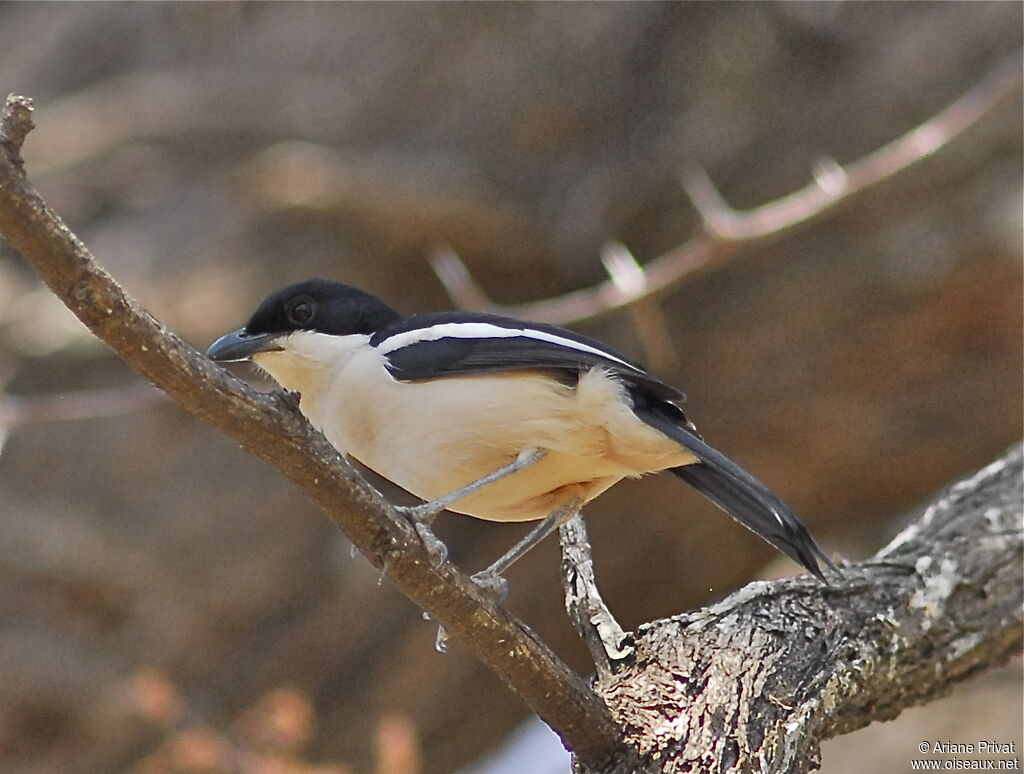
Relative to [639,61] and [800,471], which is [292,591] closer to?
[800,471]

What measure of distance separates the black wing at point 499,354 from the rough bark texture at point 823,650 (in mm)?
665

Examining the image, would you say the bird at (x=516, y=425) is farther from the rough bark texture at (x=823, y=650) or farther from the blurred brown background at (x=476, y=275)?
the blurred brown background at (x=476, y=275)

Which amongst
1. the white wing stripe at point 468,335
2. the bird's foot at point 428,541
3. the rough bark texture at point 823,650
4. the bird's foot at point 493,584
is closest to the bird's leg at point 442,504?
the bird's foot at point 428,541

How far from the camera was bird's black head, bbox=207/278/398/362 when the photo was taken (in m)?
3.56

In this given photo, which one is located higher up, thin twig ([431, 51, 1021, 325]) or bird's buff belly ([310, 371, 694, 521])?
thin twig ([431, 51, 1021, 325])

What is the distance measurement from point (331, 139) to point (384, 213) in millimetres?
924

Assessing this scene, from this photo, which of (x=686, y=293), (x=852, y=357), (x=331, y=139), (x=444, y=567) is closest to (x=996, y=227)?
(x=852, y=357)

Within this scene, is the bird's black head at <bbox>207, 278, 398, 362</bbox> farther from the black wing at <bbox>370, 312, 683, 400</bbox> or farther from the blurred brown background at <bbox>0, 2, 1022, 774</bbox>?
the blurred brown background at <bbox>0, 2, 1022, 774</bbox>

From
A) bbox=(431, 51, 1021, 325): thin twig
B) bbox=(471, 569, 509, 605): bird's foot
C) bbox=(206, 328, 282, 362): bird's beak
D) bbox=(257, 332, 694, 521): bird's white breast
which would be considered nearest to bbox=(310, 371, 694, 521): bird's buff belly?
bbox=(257, 332, 694, 521): bird's white breast

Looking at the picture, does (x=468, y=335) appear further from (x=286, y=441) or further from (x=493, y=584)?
(x=286, y=441)

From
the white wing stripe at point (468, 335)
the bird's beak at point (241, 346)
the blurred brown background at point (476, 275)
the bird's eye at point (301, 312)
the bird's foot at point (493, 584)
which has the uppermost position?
the blurred brown background at point (476, 275)

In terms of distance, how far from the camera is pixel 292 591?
6.97 m

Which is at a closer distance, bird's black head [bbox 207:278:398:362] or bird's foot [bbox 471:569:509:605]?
bird's foot [bbox 471:569:509:605]

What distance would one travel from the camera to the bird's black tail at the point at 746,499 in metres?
3.06
